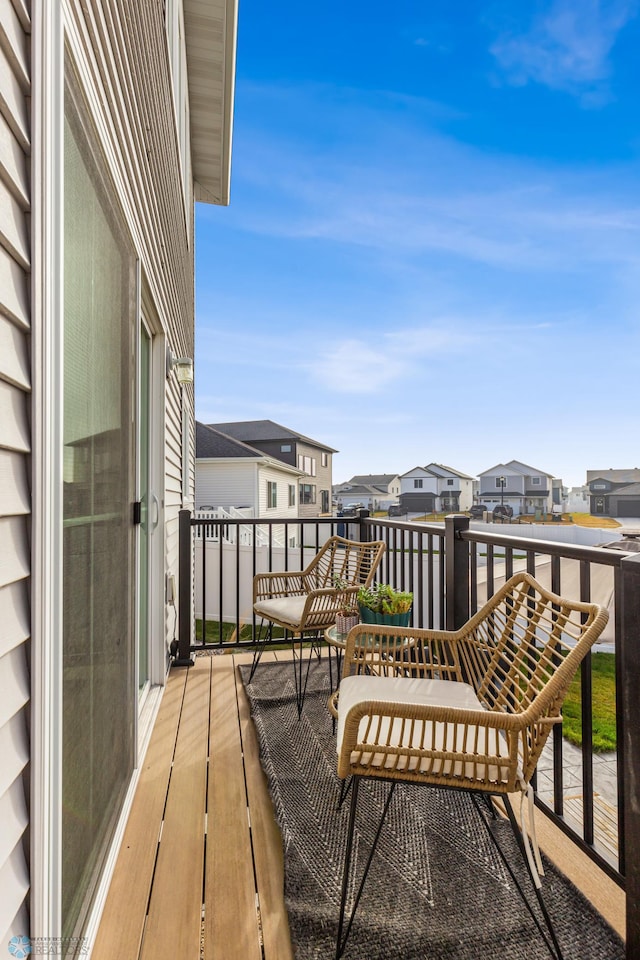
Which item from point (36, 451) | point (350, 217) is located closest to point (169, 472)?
point (36, 451)

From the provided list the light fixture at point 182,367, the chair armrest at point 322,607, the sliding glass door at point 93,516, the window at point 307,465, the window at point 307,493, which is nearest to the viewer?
the sliding glass door at point 93,516

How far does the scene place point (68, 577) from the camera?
1.11 metres

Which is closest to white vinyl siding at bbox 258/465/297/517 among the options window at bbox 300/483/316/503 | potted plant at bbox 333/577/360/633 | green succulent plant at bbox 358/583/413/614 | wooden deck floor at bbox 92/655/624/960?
window at bbox 300/483/316/503

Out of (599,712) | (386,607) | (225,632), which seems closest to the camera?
(386,607)

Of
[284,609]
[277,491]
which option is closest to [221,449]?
[277,491]

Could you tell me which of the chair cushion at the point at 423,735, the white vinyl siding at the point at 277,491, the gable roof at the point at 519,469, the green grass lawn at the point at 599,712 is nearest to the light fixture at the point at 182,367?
the chair cushion at the point at 423,735

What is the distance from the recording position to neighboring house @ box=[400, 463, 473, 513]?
4034cm

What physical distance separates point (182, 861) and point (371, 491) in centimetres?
3843

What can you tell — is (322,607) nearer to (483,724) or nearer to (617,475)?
(483,724)

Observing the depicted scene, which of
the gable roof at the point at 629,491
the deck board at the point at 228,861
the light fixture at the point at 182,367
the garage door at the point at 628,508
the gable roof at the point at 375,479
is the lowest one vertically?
the deck board at the point at 228,861

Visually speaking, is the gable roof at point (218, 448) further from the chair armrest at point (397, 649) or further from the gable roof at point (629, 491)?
the gable roof at point (629, 491)

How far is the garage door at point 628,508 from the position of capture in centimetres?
2473

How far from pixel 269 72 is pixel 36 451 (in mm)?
9643

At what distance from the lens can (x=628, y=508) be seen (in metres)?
25.7
